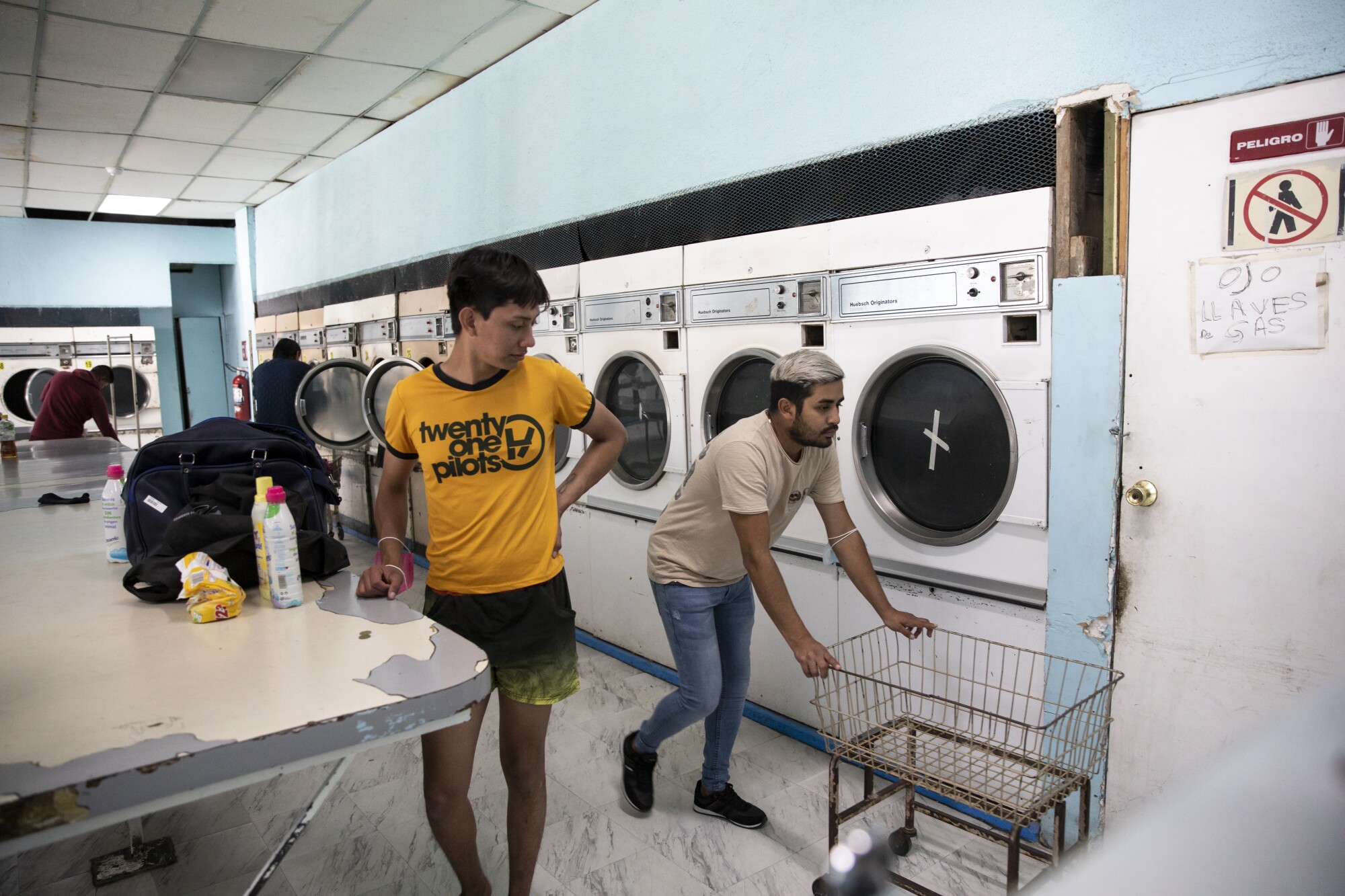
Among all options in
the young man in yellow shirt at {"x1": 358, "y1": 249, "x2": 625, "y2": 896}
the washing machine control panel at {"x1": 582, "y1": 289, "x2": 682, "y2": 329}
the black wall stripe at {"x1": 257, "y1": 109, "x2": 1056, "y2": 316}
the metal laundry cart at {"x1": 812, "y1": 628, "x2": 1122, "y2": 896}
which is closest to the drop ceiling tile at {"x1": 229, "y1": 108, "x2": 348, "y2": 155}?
the black wall stripe at {"x1": 257, "y1": 109, "x2": 1056, "y2": 316}

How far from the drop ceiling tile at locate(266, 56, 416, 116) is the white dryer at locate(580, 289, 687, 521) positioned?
2222 millimetres

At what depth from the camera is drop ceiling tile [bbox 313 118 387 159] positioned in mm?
6152

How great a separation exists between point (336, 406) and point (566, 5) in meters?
3.41

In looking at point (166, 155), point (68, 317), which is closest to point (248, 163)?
point (166, 155)

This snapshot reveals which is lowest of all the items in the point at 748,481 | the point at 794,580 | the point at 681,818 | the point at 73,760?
the point at 681,818

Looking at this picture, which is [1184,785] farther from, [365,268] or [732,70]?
[365,268]

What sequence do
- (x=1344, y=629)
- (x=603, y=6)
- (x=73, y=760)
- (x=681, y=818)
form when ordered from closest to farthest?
(x=73, y=760) → (x=1344, y=629) → (x=681, y=818) → (x=603, y=6)

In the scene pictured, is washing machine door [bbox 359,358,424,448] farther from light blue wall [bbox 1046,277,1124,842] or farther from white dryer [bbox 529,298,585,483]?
light blue wall [bbox 1046,277,1124,842]

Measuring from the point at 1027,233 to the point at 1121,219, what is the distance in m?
0.24

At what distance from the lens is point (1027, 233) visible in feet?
7.97

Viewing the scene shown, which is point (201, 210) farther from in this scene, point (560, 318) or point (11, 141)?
point (560, 318)

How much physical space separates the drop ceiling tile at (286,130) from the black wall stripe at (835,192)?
249 cm

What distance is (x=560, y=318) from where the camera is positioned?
4.38 m

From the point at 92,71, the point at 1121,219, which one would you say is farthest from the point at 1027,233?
the point at 92,71
